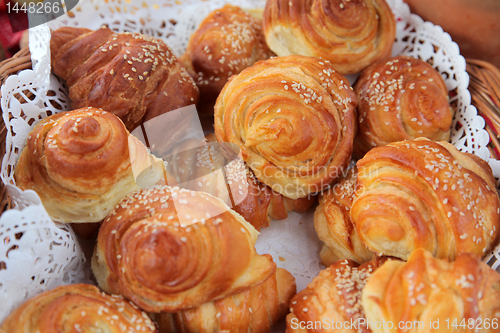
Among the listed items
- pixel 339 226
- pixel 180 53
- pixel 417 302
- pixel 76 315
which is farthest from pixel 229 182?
pixel 180 53

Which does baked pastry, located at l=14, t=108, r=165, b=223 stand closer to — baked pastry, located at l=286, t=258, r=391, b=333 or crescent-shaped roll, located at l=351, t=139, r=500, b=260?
baked pastry, located at l=286, t=258, r=391, b=333

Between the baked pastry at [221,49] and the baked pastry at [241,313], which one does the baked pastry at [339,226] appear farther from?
the baked pastry at [221,49]

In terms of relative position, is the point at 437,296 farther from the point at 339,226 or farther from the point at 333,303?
the point at 339,226

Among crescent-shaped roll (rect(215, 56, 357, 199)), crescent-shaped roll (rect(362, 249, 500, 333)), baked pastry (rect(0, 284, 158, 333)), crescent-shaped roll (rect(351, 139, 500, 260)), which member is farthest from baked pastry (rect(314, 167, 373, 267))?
baked pastry (rect(0, 284, 158, 333))

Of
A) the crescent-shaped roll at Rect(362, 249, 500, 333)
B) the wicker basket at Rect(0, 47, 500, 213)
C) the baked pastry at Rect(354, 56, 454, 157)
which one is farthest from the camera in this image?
the baked pastry at Rect(354, 56, 454, 157)

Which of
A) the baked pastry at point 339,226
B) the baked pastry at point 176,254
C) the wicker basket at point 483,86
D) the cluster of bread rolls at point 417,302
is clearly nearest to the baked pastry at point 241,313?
the baked pastry at point 176,254

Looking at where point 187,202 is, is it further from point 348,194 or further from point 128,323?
point 348,194
